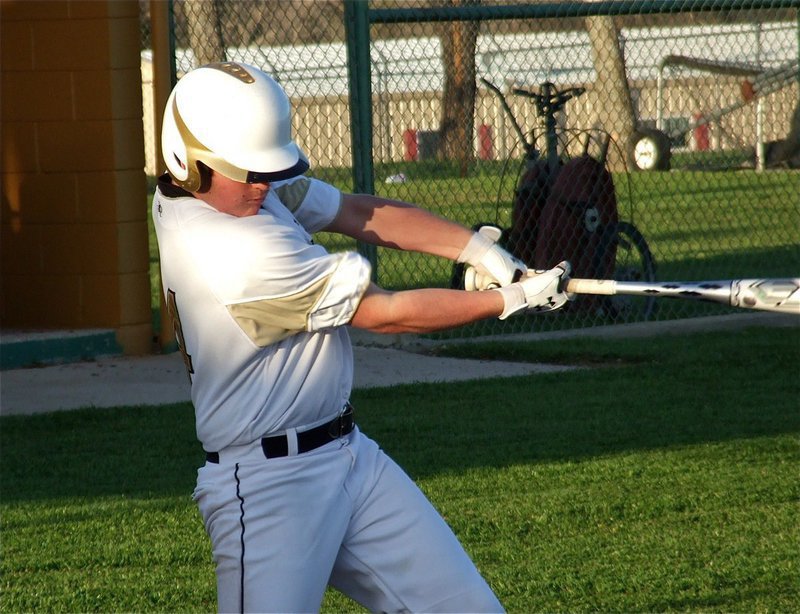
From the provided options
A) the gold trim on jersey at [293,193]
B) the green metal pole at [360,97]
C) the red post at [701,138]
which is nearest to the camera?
the gold trim on jersey at [293,193]

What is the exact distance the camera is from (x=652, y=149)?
1714 centimetres

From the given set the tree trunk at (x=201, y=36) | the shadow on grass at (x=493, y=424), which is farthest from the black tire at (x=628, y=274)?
the tree trunk at (x=201, y=36)

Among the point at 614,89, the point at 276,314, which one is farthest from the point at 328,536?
the point at 614,89

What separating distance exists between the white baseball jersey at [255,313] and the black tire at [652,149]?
45.8 ft

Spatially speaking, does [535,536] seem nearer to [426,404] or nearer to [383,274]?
[426,404]

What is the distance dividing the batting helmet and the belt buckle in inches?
24.8

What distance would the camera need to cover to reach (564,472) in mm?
6281

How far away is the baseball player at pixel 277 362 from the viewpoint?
3137mm

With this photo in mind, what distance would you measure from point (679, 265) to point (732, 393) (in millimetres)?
5359

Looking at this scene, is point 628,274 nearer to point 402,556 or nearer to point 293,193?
point 293,193

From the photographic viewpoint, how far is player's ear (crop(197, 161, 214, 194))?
320 centimetres

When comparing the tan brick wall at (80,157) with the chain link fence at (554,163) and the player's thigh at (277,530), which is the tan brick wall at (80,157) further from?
the player's thigh at (277,530)

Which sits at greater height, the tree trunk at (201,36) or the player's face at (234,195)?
the tree trunk at (201,36)

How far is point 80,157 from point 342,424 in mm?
6367
